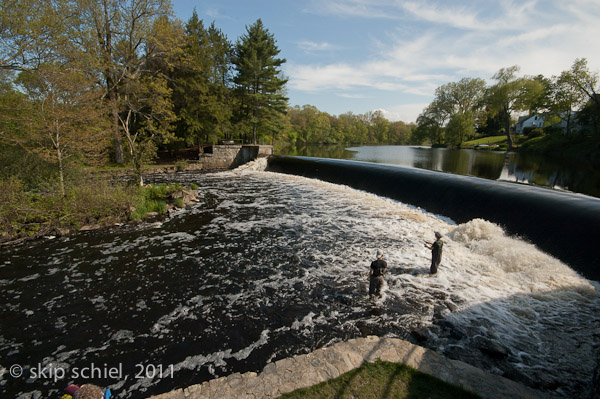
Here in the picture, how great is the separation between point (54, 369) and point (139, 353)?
118 cm

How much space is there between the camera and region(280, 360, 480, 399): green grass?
10.3ft

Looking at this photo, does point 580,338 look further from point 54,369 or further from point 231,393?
point 54,369

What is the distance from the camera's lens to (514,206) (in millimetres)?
9078

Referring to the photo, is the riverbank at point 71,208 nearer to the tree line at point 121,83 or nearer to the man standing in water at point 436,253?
the tree line at point 121,83

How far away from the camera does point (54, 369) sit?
4074mm

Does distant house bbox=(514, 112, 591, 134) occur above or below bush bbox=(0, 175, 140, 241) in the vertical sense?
above

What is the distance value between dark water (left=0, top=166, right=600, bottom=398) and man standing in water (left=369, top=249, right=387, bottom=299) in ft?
0.82

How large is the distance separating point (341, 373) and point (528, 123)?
3492 inches

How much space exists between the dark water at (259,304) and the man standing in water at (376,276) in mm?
249

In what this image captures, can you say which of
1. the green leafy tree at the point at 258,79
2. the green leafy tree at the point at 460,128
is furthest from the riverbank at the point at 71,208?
the green leafy tree at the point at 460,128

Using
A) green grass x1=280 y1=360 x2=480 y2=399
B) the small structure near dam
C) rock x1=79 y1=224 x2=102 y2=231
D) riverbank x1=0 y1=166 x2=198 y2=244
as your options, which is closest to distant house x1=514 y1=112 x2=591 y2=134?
the small structure near dam

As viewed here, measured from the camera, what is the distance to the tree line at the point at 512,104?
37.5 meters

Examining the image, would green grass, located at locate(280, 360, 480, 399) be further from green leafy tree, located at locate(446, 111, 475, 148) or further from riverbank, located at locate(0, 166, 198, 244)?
green leafy tree, located at locate(446, 111, 475, 148)

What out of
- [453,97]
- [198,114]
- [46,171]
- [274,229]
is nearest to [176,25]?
[198,114]
